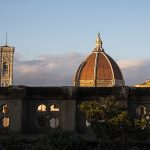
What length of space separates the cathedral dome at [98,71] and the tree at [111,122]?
7264cm

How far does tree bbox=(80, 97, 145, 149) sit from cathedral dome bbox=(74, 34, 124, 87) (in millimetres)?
72640

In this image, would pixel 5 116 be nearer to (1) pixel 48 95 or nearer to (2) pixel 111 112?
(1) pixel 48 95

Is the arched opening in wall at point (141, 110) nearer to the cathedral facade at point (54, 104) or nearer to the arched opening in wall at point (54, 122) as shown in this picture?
the cathedral facade at point (54, 104)

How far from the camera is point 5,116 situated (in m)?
16.7

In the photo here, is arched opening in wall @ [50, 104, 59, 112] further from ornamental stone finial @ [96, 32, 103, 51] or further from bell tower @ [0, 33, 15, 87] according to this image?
bell tower @ [0, 33, 15, 87]

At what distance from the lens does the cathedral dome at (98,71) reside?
88.4m

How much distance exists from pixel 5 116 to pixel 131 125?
4963 mm

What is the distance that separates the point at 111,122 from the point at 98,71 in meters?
76.0

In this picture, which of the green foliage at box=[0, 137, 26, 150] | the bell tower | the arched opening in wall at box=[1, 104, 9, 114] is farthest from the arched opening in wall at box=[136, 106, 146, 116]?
the bell tower

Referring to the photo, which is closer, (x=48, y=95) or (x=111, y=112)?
(x=111, y=112)

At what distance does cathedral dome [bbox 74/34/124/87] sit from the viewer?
290ft

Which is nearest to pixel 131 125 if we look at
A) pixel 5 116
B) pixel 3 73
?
pixel 5 116

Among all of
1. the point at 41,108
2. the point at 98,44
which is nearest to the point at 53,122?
the point at 41,108

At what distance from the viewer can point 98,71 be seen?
8981cm
